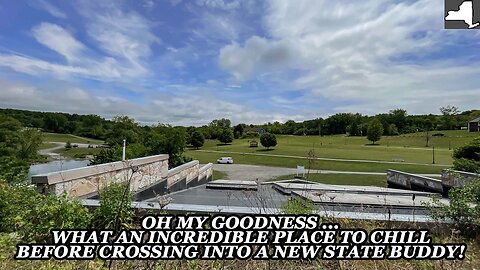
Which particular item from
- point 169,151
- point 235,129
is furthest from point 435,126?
point 169,151

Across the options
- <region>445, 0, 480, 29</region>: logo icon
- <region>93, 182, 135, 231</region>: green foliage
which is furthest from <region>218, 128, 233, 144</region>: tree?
<region>93, 182, 135, 231</region>: green foliage

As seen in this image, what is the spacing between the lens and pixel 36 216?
2.64 meters

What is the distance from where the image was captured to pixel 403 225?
287cm

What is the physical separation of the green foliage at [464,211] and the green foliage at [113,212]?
138 inches

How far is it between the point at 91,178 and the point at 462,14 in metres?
9.12

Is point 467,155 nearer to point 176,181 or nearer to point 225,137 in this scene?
point 176,181

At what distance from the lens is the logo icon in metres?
5.82

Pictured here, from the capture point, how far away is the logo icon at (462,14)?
5.82 meters

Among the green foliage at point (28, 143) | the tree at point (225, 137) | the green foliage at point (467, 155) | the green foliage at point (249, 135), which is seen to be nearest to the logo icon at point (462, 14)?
the green foliage at point (467, 155)

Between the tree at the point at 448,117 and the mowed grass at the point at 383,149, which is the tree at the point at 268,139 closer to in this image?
the mowed grass at the point at 383,149

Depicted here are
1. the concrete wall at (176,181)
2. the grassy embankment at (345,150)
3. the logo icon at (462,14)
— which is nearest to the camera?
the logo icon at (462,14)

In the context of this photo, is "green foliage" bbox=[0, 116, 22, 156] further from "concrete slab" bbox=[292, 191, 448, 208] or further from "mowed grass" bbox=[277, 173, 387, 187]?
"concrete slab" bbox=[292, 191, 448, 208]

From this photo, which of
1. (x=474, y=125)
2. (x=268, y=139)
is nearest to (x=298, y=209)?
(x=268, y=139)

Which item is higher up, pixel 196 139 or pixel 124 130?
pixel 124 130
